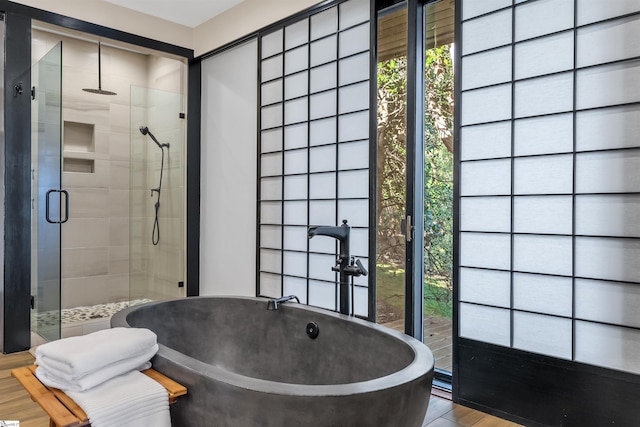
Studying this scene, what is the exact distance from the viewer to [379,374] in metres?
1.77

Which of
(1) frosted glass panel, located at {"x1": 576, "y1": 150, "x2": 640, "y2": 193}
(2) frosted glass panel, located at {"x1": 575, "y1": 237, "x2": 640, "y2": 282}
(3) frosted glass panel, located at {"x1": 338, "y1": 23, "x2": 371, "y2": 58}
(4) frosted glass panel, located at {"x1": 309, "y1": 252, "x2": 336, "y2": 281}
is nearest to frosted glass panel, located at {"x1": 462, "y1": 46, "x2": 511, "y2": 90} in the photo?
(1) frosted glass panel, located at {"x1": 576, "y1": 150, "x2": 640, "y2": 193}

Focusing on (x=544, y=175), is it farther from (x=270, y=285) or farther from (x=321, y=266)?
(x=270, y=285)

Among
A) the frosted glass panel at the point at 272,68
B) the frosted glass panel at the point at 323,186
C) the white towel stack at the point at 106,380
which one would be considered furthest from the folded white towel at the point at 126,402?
the frosted glass panel at the point at 272,68

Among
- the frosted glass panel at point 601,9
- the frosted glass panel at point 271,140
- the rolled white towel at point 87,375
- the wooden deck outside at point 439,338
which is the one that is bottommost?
the wooden deck outside at point 439,338

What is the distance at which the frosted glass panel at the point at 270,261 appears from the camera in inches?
130

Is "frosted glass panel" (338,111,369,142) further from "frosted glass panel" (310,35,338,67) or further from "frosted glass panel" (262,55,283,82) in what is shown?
→ "frosted glass panel" (262,55,283,82)

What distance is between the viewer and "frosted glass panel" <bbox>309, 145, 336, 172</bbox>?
9.70ft

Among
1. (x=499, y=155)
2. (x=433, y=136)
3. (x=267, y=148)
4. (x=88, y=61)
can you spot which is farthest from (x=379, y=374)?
(x=88, y=61)

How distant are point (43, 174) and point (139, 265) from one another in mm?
1111

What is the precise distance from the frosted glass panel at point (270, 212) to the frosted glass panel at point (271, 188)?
5 cm

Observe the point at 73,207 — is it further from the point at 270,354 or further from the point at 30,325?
the point at 270,354

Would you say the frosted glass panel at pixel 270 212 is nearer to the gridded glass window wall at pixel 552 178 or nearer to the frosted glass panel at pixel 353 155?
the frosted glass panel at pixel 353 155

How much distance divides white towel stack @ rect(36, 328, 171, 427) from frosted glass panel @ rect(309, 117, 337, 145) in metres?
1.86

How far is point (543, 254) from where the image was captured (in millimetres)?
2070
